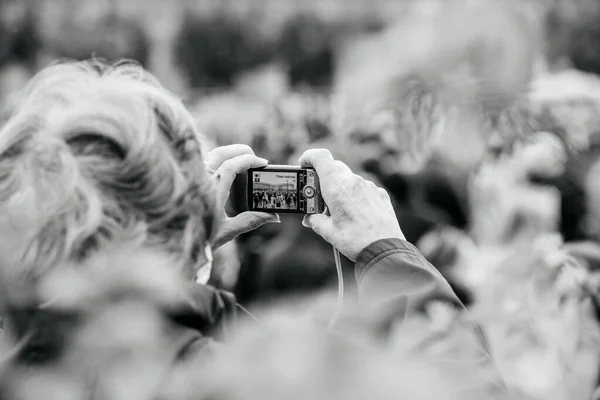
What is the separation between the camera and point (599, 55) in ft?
4.22

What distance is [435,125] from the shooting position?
1.32 meters

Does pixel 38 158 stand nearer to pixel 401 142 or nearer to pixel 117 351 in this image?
pixel 117 351

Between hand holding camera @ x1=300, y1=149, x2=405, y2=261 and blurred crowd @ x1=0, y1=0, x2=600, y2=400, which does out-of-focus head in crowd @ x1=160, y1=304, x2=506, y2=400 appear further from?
blurred crowd @ x1=0, y1=0, x2=600, y2=400

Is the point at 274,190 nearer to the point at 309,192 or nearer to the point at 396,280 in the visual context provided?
the point at 309,192

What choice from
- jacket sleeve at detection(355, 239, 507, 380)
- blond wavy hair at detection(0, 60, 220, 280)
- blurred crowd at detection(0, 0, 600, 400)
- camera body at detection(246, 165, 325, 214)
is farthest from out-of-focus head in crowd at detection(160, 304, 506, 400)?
blurred crowd at detection(0, 0, 600, 400)

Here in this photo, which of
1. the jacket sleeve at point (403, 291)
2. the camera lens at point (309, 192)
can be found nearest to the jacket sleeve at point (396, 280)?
the jacket sleeve at point (403, 291)

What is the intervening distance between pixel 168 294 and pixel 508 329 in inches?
36.7

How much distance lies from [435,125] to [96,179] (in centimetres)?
88

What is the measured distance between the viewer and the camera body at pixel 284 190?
100 centimetres

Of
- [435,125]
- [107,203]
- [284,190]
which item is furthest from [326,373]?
[435,125]

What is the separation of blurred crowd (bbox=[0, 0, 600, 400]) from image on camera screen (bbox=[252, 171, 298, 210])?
31 centimetres

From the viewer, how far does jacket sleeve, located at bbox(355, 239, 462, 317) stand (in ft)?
2.47

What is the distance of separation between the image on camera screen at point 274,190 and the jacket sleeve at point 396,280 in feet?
0.66

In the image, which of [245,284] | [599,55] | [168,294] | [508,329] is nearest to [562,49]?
[599,55]
